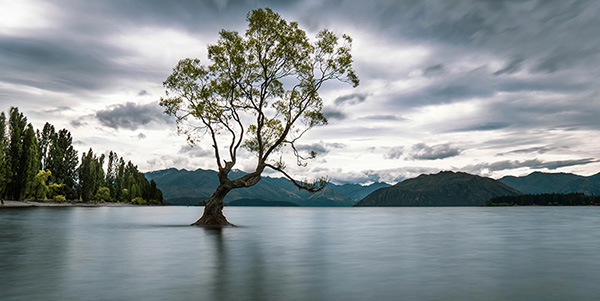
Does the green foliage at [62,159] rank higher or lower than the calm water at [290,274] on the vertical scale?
higher

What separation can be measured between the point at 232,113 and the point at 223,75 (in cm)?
468

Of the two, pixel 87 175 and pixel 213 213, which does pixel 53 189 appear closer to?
pixel 87 175

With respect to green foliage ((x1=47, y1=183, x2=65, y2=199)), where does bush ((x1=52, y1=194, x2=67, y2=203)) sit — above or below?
below

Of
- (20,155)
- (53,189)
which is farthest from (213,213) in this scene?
(53,189)

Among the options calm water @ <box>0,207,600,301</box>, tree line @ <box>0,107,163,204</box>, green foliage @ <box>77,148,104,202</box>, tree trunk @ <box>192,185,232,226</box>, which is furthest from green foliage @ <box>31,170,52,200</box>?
calm water @ <box>0,207,600,301</box>

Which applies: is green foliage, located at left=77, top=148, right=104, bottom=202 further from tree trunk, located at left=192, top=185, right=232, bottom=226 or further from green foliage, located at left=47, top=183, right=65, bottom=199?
tree trunk, located at left=192, top=185, right=232, bottom=226

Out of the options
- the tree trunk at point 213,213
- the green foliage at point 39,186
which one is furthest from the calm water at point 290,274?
the green foliage at point 39,186

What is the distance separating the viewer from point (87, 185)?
565 feet

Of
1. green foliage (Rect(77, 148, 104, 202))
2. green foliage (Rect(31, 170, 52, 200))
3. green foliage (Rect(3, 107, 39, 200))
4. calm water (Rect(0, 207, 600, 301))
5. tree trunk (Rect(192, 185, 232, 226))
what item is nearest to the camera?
calm water (Rect(0, 207, 600, 301))

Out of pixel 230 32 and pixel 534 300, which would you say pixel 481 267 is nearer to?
pixel 534 300

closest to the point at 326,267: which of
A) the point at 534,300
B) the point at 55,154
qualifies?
the point at 534,300

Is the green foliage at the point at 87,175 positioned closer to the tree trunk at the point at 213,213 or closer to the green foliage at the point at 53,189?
the green foliage at the point at 53,189

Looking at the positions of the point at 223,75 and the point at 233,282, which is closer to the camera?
the point at 233,282

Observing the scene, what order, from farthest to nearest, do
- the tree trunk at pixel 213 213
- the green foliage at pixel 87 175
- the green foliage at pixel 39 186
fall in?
the green foliage at pixel 87 175 < the green foliage at pixel 39 186 < the tree trunk at pixel 213 213
